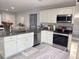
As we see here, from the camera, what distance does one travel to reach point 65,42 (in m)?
3.32

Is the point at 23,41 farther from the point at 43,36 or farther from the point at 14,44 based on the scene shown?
the point at 43,36

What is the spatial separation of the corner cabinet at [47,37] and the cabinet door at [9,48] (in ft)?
6.83

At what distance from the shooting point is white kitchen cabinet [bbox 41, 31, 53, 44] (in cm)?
395

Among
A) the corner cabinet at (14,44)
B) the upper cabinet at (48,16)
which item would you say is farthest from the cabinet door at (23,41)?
the upper cabinet at (48,16)

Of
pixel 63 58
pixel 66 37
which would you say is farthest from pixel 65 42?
pixel 63 58

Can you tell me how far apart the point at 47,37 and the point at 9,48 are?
2.31 m

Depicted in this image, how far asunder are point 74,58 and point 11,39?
219 cm

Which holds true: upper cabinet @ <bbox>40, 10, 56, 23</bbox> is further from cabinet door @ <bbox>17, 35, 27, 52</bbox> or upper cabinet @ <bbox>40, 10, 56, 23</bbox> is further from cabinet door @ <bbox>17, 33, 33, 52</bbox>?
cabinet door @ <bbox>17, 35, 27, 52</bbox>

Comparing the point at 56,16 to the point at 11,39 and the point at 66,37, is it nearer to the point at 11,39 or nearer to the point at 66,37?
the point at 66,37

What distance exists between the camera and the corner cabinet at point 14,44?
2334 millimetres

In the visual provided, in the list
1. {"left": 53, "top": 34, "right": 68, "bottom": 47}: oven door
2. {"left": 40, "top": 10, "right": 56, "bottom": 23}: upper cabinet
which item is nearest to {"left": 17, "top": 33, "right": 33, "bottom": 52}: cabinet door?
{"left": 53, "top": 34, "right": 68, "bottom": 47}: oven door

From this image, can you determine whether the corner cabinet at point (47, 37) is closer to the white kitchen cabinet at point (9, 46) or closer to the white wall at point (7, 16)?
the white kitchen cabinet at point (9, 46)

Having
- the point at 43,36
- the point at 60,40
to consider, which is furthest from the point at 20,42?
the point at 60,40

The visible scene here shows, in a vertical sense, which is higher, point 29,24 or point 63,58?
point 29,24
